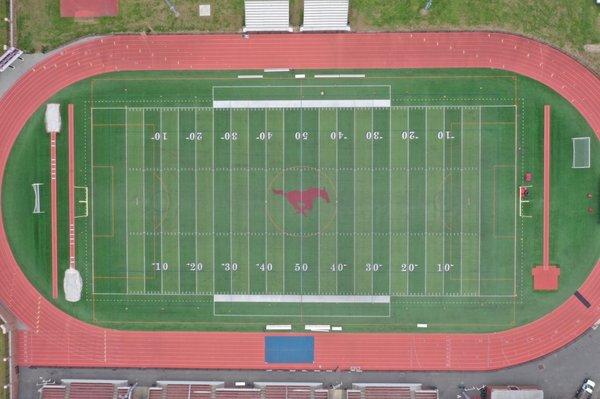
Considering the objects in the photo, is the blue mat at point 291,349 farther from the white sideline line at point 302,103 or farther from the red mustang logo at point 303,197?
the white sideline line at point 302,103

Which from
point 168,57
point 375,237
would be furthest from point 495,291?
point 168,57

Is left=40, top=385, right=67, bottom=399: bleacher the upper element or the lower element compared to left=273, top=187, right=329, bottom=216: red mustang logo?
lower

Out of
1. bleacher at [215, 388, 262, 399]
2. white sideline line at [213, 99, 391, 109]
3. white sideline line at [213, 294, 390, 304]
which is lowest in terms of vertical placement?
bleacher at [215, 388, 262, 399]

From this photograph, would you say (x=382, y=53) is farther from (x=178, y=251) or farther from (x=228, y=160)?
(x=178, y=251)

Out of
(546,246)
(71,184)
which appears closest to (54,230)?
(71,184)

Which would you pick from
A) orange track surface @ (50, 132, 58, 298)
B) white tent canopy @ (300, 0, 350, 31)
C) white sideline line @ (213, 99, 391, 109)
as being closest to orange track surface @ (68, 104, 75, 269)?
orange track surface @ (50, 132, 58, 298)

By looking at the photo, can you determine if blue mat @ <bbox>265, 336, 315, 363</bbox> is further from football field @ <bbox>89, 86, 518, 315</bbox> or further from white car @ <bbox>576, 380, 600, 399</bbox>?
white car @ <bbox>576, 380, 600, 399</bbox>

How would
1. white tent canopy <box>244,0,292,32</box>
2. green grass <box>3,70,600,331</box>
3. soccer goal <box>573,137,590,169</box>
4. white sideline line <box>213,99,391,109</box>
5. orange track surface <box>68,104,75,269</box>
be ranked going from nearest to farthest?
1. soccer goal <box>573,137,590,169</box>
2. white tent canopy <box>244,0,292,32</box>
3. green grass <box>3,70,600,331</box>
4. white sideline line <box>213,99,391,109</box>
5. orange track surface <box>68,104,75,269</box>
